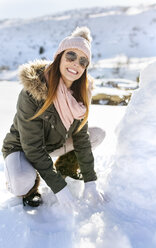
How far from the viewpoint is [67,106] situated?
1541 mm

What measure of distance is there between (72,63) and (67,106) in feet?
0.87

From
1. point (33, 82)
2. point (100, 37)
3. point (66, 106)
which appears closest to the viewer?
point (33, 82)

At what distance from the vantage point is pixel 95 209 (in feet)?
5.09

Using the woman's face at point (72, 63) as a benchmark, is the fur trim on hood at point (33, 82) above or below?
below

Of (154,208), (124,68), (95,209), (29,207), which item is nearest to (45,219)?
(29,207)

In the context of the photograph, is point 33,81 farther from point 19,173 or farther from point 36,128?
point 19,173

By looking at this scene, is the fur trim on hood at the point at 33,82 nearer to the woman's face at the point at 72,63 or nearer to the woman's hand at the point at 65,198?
the woman's face at the point at 72,63

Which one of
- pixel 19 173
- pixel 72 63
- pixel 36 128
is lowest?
pixel 19 173

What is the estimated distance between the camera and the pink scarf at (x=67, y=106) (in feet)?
4.95

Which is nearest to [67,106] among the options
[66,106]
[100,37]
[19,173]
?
[66,106]

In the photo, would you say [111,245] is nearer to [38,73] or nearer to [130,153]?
[130,153]

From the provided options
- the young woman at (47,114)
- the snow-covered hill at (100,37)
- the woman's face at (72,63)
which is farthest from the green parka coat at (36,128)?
the snow-covered hill at (100,37)

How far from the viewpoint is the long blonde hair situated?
57.1 inches

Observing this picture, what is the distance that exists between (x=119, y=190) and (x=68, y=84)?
2.48 feet
